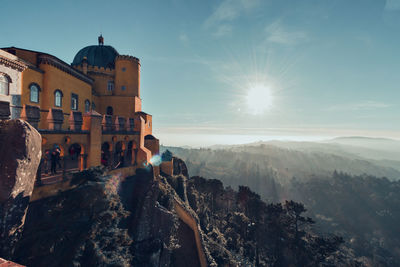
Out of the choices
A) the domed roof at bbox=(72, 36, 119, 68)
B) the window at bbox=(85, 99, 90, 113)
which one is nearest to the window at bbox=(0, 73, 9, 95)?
the window at bbox=(85, 99, 90, 113)

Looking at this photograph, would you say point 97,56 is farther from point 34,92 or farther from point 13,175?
point 13,175

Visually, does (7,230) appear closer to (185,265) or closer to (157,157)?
(185,265)

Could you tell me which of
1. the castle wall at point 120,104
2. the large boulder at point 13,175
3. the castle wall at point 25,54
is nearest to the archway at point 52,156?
the large boulder at point 13,175

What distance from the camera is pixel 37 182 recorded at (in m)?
10.8

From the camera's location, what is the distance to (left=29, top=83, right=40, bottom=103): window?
57.8 feet

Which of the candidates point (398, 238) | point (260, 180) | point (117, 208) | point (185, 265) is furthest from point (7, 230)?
point (260, 180)

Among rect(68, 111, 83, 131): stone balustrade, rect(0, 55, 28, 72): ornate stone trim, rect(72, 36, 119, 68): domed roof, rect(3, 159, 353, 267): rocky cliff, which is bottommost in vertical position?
rect(3, 159, 353, 267): rocky cliff

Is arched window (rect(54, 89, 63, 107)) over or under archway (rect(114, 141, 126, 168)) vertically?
over

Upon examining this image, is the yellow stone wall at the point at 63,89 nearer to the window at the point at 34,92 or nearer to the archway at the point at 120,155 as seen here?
the window at the point at 34,92

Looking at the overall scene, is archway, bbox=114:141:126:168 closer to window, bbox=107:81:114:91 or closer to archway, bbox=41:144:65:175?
archway, bbox=41:144:65:175

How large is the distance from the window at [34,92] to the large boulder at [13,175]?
12.4 m

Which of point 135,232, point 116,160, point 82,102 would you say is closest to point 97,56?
point 82,102

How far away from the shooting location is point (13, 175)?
8.06m

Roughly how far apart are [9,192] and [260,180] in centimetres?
15776
